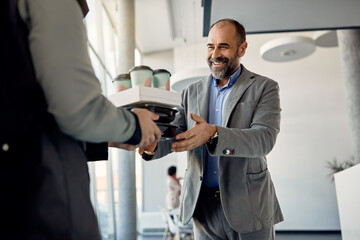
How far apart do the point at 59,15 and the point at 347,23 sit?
4259 mm

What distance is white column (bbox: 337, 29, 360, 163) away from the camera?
6.14 m

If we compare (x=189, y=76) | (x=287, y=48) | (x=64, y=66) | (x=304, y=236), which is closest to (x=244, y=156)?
(x=64, y=66)

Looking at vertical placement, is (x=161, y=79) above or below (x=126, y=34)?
below

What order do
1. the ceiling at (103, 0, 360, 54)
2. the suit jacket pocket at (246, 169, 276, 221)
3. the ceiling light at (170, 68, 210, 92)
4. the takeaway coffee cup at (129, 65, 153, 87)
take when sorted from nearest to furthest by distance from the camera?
the takeaway coffee cup at (129, 65, 153, 87) → the suit jacket pocket at (246, 169, 276, 221) → the ceiling at (103, 0, 360, 54) → the ceiling light at (170, 68, 210, 92)

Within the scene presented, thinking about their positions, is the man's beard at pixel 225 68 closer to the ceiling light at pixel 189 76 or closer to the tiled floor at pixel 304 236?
the ceiling light at pixel 189 76

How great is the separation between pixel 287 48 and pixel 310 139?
124 inches

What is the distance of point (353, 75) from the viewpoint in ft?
20.3

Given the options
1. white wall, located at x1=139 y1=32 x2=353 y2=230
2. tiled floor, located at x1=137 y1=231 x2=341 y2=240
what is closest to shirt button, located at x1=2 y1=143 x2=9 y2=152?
tiled floor, located at x1=137 y1=231 x2=341 y2=240

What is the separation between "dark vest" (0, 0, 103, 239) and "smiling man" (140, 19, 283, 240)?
82cm

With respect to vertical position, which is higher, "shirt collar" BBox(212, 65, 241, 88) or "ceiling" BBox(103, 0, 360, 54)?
"ceiling" BBox(103, 0, 360, 54)

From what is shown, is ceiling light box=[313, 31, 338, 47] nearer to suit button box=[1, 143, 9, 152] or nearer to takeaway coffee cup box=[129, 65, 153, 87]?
takeaway coffee cup box=[129, 65, 153, 87]

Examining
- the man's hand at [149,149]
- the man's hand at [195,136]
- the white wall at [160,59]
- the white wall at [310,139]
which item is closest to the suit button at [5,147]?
the man's hand at [195,136]

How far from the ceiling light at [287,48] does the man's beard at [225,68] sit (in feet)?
16.3

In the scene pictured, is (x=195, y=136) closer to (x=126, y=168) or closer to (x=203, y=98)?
(x=203, y=98)
